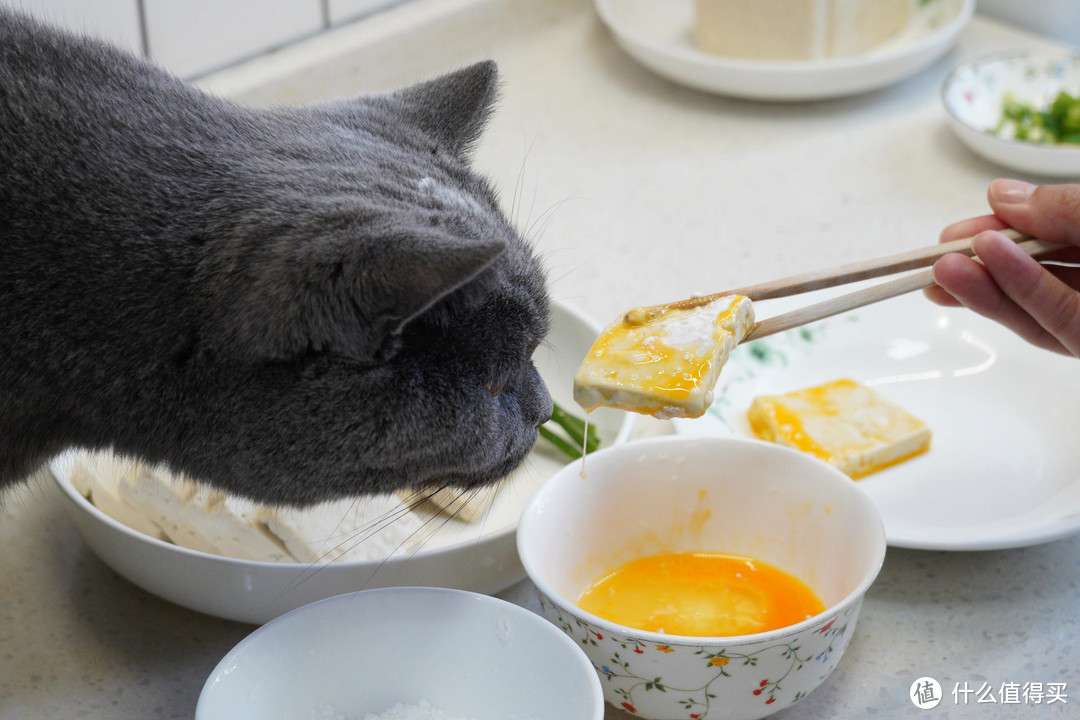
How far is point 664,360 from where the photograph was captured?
89cm

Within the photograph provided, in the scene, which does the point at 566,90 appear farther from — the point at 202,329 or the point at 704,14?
the point at 202,329

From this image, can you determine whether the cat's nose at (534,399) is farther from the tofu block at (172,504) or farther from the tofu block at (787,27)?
the tofu block at (787,27)

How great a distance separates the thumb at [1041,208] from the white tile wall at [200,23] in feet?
3.47

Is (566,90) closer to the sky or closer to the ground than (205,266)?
closer to the ground

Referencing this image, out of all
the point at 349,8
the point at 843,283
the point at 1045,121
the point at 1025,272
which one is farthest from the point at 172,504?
the point at 1045,121

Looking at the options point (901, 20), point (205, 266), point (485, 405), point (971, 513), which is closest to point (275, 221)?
point (205, 266)

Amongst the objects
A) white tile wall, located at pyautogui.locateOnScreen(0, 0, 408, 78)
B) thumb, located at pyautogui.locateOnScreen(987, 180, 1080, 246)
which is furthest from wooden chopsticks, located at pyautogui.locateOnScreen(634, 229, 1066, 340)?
white tile wall, located at pyautogui.locateOnScreen(0, 0, 408, 78)

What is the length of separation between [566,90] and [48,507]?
1.16m

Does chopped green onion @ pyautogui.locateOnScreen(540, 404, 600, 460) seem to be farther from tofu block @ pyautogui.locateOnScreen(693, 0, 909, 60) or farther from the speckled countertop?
tofu block @ pyautogui.locateOnScreen(693, 0, 909, 60)

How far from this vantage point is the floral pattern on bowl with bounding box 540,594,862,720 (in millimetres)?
797

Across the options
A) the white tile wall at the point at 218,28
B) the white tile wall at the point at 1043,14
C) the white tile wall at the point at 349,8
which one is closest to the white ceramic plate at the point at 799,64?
the white tile wall at the point at 1043,14

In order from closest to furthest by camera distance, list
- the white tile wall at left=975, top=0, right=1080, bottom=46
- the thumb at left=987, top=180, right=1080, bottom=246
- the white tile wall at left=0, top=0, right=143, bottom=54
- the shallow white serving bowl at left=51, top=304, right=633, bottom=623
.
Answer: the shallow white serving bowl at left=51, top=304, right=633, bottom=623, the thumb at left=987, top=180, right=1080, bottom=246, the white tile wall at left=0, top=0, right=143, bottom=54, the white tile wall at left=975, top=0, right=1080, bottom=46

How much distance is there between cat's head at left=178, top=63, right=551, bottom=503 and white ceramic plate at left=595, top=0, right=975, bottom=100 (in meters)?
1.01

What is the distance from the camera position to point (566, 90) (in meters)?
1.94
